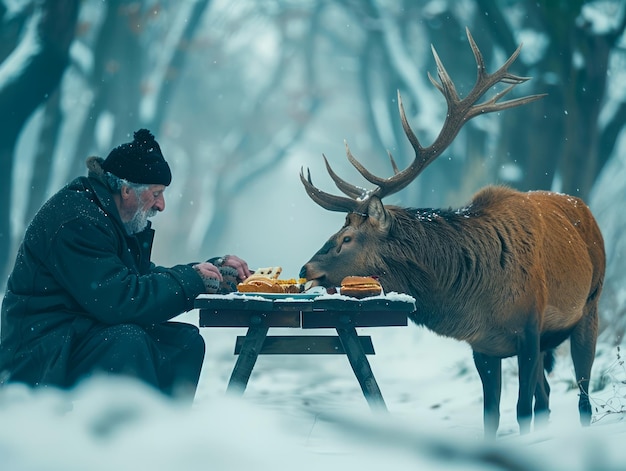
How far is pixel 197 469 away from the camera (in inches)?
135

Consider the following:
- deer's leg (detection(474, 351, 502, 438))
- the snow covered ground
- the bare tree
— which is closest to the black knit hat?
the snow covered ground

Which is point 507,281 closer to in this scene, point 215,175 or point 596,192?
point 596,192

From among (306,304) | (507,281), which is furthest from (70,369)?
(507,281)

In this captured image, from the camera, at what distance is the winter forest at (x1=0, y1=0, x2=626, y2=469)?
1025 centimetres

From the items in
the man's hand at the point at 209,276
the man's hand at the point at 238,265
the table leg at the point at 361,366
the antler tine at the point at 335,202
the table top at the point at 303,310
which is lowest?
the table leg at the point at 361,366

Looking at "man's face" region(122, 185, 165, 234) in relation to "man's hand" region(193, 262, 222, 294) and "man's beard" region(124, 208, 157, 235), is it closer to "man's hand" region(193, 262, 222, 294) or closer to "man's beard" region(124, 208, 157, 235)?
"man's beard" region(124, 208, 157, 235)

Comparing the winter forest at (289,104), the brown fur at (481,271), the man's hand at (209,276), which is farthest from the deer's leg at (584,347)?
the man's hand at (209,276)

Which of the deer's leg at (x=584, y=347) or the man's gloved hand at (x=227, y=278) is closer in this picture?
the man's gloved hand at (x=227, y=278)

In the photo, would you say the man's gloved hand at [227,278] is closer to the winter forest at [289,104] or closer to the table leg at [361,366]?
the table leg at [361,366]

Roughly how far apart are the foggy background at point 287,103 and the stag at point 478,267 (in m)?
0.98

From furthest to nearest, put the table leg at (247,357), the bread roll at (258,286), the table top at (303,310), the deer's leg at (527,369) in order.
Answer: the deer's leg at (527,369), the table leg at (247,357), the bread roll at (258,286), the table top at (303,310)

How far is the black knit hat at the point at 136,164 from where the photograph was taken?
4473mm

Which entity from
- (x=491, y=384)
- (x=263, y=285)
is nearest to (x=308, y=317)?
(x=263, y=285)

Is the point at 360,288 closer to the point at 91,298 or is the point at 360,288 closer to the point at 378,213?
the point at 378,213
